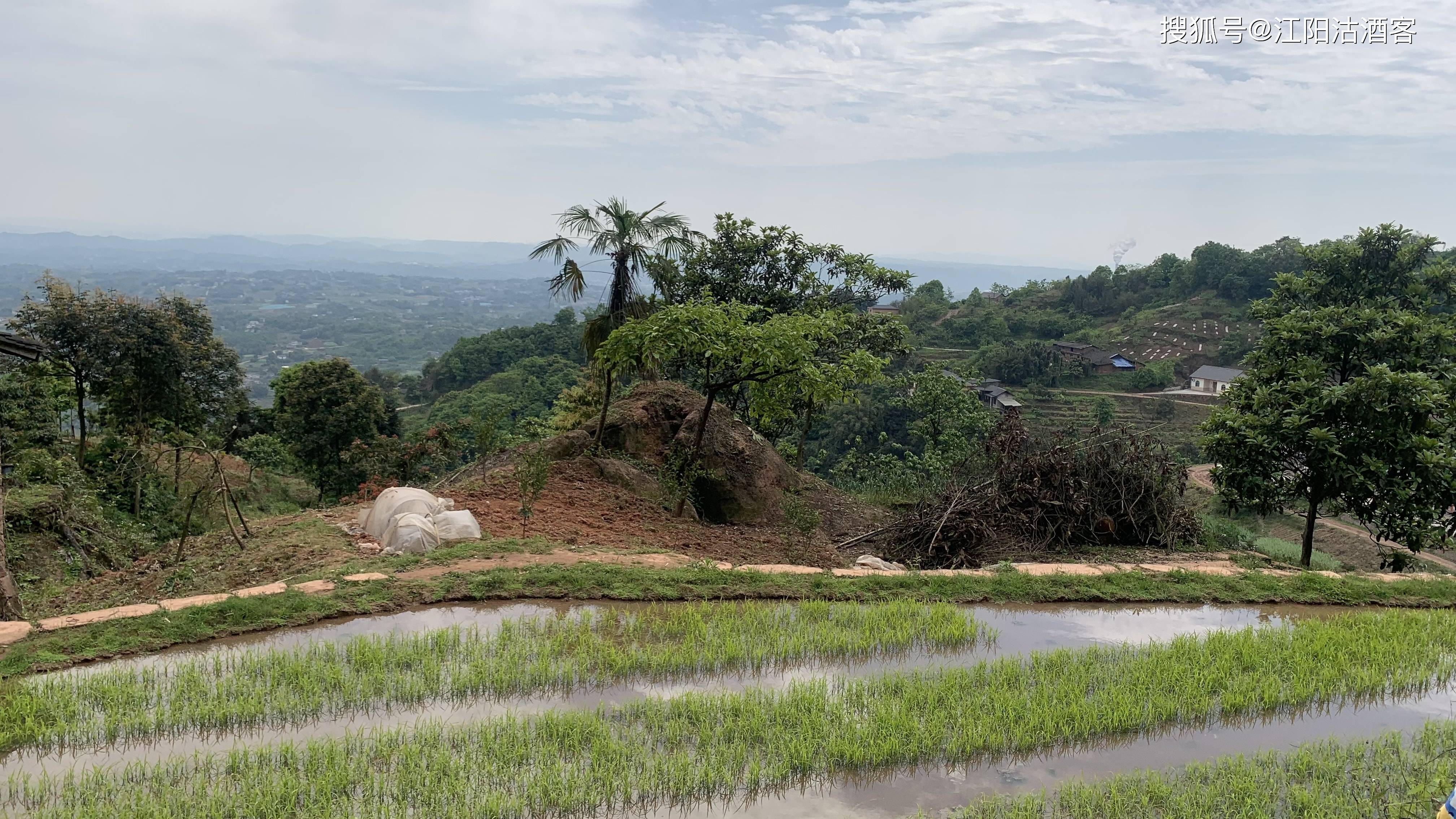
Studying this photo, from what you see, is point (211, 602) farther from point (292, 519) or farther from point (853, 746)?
point (853, 746)

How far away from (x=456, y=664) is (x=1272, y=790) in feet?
18.7

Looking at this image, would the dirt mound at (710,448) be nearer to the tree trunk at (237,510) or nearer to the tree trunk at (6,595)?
the tree trunk at (237,510)

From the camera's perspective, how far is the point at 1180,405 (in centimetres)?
5369

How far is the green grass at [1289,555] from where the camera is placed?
10.7m

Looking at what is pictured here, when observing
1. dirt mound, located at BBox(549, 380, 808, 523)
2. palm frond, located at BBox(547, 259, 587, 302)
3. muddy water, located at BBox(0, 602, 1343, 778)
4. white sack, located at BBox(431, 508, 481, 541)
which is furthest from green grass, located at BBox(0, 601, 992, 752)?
palm frond, located at BBox(547, 259, 587, 302)

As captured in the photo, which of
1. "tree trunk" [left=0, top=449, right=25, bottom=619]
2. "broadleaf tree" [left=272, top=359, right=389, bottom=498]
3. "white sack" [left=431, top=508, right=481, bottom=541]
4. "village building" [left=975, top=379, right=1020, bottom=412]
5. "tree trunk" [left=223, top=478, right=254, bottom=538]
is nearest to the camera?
"tree trunk" [left=0, top=449, right=25, bottom=619]

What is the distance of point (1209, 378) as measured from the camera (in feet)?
184

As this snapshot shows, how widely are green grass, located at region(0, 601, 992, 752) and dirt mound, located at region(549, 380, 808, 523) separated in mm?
4270

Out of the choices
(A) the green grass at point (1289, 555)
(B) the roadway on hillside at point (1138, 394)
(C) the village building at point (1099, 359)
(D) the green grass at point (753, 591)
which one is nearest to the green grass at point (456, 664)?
(D) the green grass at point (753, 591)

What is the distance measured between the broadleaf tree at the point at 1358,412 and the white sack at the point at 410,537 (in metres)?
9.37

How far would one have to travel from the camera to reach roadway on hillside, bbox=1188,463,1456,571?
20.1m

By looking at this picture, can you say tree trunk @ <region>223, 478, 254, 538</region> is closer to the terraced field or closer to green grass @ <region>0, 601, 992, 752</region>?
green grass @ <region>0, 601, 992, 752</region>

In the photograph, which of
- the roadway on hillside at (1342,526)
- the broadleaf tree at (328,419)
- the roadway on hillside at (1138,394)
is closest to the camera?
the broadleaf tree at (328,419)

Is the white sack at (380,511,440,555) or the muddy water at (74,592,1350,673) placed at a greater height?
the white sack at (380,511,440,555)
